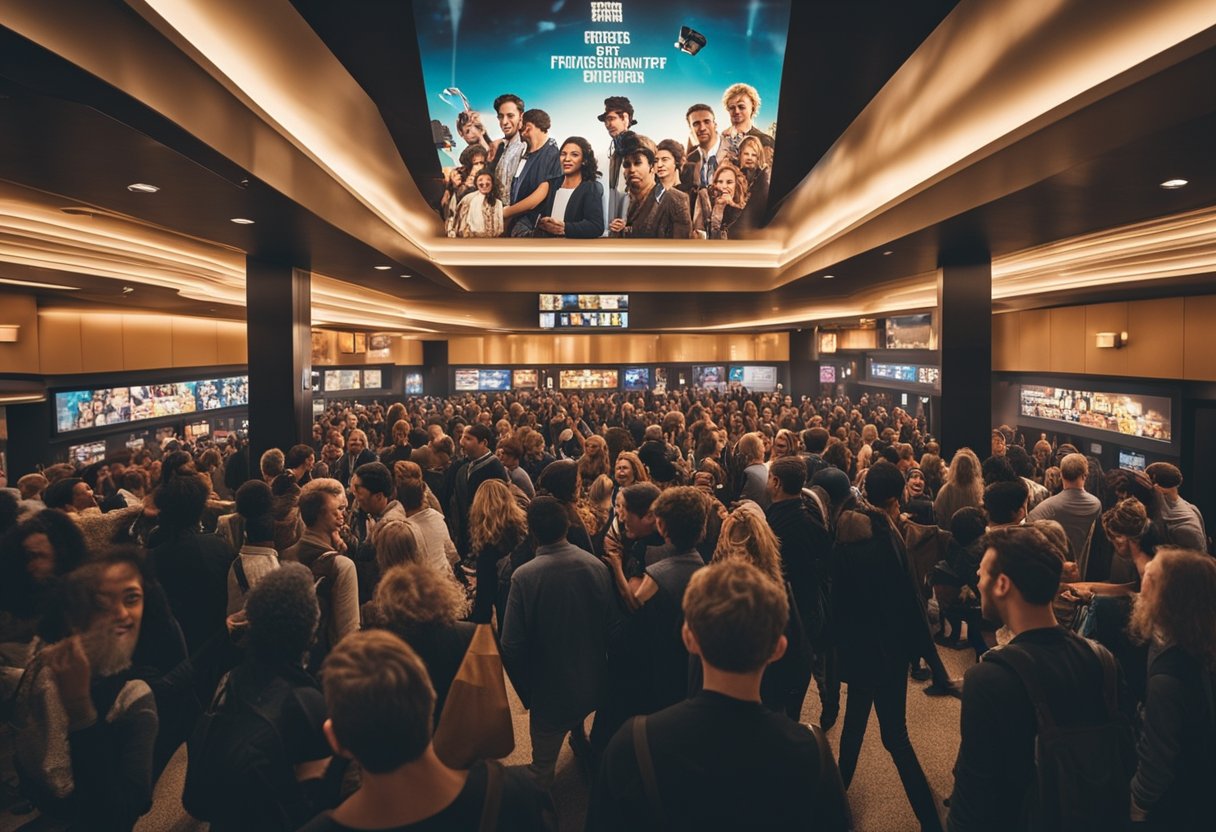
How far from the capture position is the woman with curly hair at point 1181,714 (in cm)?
227

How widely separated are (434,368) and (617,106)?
1815 cm

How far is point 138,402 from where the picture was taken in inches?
518

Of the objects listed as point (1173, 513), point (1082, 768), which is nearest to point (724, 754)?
point (1082, 768)

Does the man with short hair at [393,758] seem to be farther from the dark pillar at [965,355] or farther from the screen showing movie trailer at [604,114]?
the screen showing movie trailer at [604,114]

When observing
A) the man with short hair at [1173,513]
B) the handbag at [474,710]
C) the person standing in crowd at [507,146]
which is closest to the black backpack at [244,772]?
the handbag at [474,710]

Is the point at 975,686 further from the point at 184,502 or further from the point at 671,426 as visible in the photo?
the point at 671,426

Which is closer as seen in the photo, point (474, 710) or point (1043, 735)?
point (1043, 735)

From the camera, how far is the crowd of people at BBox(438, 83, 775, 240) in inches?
436

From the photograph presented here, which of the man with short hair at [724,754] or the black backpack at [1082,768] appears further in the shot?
the black backpack at [1082,768]

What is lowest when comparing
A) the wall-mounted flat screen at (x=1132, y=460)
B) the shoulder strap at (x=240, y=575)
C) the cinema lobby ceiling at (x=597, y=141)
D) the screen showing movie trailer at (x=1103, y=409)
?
the wall-mounted flat screen at (x=1132, y=460)

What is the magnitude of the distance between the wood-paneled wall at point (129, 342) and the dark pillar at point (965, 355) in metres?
12.4

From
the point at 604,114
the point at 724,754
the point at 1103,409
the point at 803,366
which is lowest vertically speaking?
the point at 724,754

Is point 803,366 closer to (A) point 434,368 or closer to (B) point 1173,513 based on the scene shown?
(A) point 434,368

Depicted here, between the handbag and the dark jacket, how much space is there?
9.65 metres
